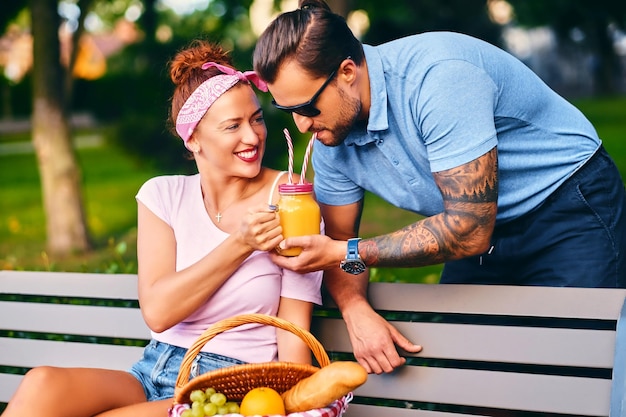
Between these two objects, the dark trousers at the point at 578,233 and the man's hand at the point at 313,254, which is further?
the dark trousers at the point at 578,233

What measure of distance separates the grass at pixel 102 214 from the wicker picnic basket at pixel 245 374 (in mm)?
1478

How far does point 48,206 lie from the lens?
818 centimetres

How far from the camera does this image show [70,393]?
9.14ft

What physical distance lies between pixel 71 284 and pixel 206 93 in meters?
1.11

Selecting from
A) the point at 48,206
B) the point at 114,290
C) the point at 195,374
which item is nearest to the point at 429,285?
the point at 195,374

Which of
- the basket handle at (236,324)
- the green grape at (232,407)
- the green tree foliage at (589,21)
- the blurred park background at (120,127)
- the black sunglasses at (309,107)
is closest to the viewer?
the green grape at (232,407)

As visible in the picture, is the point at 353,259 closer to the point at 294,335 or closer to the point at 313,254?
the point at 313,254

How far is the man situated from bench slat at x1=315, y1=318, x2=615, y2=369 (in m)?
0.08

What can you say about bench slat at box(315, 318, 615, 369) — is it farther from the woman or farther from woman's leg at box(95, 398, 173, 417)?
woman's leg at box(95, 398, 173, 417)

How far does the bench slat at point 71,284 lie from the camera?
3.53 metres

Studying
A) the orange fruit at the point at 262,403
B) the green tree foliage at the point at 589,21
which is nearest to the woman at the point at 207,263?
the orange fruit at the point at 262,403

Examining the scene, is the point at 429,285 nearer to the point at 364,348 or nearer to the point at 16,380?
the point at 364,348

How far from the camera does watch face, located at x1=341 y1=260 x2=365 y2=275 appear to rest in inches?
110

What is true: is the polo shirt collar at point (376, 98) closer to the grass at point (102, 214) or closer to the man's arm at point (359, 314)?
the man's arm at point (359, 314)
